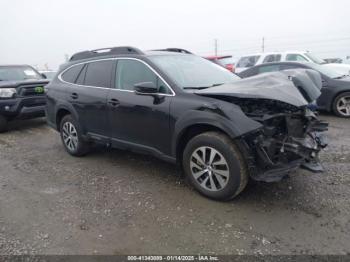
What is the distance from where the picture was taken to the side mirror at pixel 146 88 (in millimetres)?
3555

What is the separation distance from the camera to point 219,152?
3.24 metres

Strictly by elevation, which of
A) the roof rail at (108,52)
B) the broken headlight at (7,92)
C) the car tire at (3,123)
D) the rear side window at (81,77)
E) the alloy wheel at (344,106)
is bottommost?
the car tire at (3,123)

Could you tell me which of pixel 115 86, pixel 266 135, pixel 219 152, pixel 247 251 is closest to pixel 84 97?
pixel 115 86

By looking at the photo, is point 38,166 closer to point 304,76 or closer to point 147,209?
point 147,209

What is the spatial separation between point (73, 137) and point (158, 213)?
2566mm

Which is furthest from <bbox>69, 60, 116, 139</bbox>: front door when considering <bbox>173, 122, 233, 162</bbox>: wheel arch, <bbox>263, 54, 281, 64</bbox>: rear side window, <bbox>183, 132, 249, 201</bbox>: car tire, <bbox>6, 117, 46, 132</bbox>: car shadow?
<bbox>263, 54, 281, 64</bbox>: rear side window

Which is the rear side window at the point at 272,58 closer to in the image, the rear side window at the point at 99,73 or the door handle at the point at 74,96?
the rear side window at the point at 99,73

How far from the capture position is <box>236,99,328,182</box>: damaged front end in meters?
3.02

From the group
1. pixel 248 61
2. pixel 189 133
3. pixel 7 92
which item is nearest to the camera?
pixel 189 133

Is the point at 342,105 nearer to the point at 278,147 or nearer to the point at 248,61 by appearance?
the point at 278,147

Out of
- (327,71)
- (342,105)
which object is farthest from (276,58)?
(342,105)

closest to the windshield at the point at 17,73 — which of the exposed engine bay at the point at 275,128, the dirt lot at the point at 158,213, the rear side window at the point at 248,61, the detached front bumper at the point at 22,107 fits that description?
the detached front bumper at the point at 22,107

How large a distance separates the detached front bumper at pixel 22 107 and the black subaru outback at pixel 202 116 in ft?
9.63

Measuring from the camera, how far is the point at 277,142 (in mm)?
3070
